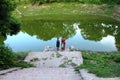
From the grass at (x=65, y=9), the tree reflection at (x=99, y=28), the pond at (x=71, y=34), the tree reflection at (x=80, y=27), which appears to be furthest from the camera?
the grass at (x=65, y=9)

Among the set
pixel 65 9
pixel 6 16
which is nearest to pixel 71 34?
pixel 6 16

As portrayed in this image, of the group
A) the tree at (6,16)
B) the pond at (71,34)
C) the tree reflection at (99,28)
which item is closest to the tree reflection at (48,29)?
the pond at (71,34)

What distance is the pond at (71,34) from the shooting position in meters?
36.3

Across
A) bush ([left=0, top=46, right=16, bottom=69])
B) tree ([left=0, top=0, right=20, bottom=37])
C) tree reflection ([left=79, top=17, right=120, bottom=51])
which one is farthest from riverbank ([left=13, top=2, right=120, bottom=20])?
bush ([left=0, top=46, right=16, bottom=69])

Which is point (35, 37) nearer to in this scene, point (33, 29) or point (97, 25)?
point (33, 29)

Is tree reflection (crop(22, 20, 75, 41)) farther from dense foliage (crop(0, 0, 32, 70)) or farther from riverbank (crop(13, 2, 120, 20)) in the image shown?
dense foliage (crop(0, 0, 32, 70))

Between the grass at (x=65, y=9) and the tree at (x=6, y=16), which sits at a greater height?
the tree at (x=6, y=16)

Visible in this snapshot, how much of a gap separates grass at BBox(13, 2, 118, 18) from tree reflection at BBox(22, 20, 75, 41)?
8.46 meters

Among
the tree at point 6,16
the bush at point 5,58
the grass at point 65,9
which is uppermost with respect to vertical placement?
the tree at point 6,16

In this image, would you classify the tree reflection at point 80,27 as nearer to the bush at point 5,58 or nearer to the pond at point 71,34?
the pond at point 71,34

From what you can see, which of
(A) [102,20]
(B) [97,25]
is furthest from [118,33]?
(A) [102,20]

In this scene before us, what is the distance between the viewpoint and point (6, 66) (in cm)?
1992

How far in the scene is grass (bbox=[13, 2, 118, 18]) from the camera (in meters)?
61.2

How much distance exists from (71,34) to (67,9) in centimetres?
2227
